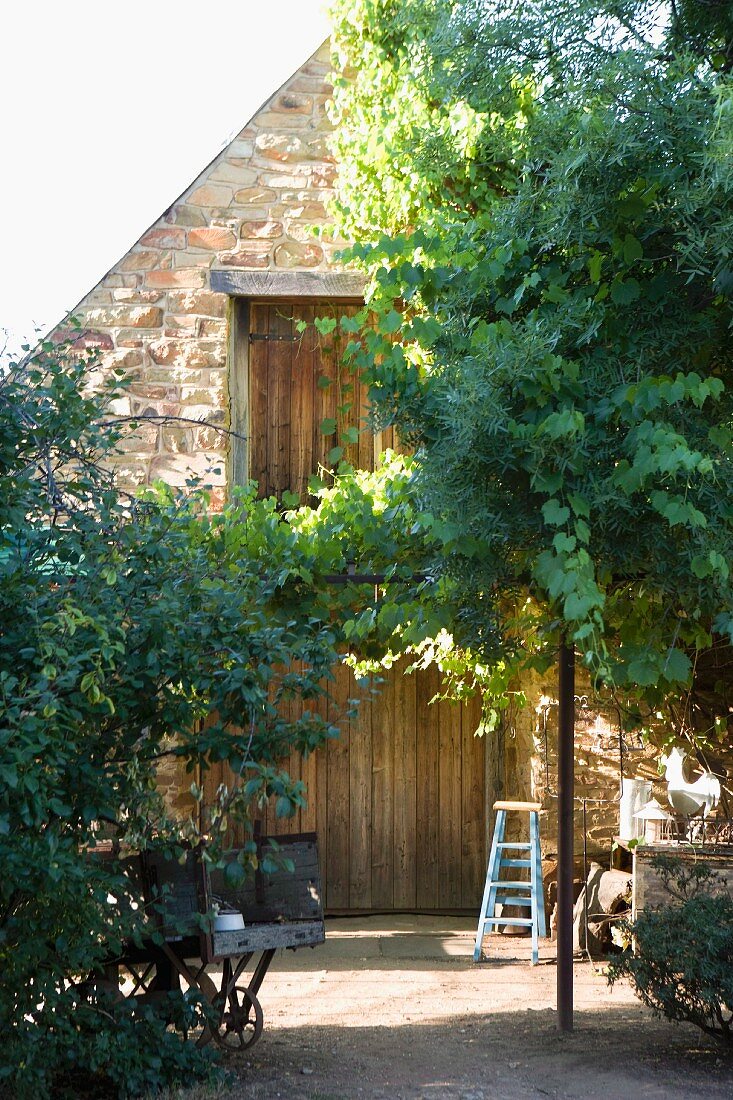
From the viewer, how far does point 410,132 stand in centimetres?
636

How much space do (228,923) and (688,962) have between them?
1819 mm

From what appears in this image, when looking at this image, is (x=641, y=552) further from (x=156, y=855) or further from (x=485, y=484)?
(x=156, y=855)

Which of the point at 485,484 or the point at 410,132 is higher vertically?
the point at 410,132

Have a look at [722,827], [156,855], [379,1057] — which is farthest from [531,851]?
[156,855]

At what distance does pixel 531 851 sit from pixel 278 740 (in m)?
3.57

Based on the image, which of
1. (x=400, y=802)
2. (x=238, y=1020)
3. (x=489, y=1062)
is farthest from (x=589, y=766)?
(x=238, y=1020)

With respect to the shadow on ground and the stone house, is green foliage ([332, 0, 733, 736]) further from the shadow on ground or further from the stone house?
the stone house

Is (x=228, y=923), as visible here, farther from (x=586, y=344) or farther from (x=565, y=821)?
(x=586, y=344)

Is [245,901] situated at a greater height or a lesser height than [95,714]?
lesser

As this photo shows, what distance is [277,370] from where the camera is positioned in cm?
752

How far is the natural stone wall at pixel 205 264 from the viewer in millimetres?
7031

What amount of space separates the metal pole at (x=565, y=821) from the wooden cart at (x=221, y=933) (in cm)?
121

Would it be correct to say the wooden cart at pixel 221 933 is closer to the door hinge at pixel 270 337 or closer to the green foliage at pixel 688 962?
the green foliage at pixel 688 962

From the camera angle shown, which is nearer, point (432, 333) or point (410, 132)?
point (432, 333)
